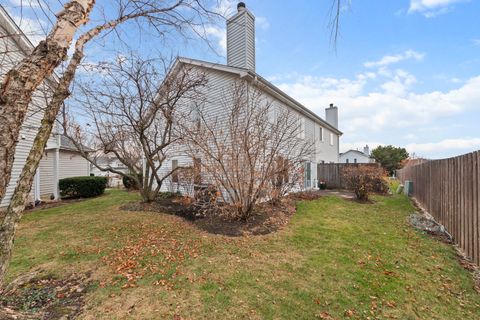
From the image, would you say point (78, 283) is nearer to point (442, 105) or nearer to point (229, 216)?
point (229, 216)

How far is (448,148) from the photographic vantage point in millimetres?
18234

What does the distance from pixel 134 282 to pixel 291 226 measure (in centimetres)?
443

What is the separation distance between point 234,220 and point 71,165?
13417mm

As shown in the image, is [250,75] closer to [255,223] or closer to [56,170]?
[255,223]

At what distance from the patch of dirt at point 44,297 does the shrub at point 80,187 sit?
10.6m

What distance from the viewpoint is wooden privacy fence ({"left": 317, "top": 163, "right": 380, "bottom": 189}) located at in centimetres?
1666

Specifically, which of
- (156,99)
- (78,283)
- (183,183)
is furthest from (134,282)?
(156,99)

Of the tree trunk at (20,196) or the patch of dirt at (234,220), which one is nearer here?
the tree trunk at (20,196)

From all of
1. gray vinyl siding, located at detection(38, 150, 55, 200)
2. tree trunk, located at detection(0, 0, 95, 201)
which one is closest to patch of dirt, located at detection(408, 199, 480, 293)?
tree trunk, located at detection(0, 0, 95, 201)

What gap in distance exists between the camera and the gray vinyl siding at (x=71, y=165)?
14018 millimetres

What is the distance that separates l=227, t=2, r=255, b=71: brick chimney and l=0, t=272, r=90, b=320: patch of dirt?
954 centimetres

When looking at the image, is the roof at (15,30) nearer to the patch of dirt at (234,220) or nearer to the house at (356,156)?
the patch of dirt at (234,220)

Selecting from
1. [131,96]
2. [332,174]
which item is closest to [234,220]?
[131,96]

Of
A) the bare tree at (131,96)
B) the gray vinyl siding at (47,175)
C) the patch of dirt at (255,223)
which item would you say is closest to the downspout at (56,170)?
the gray vinyl siding at (47,175)
